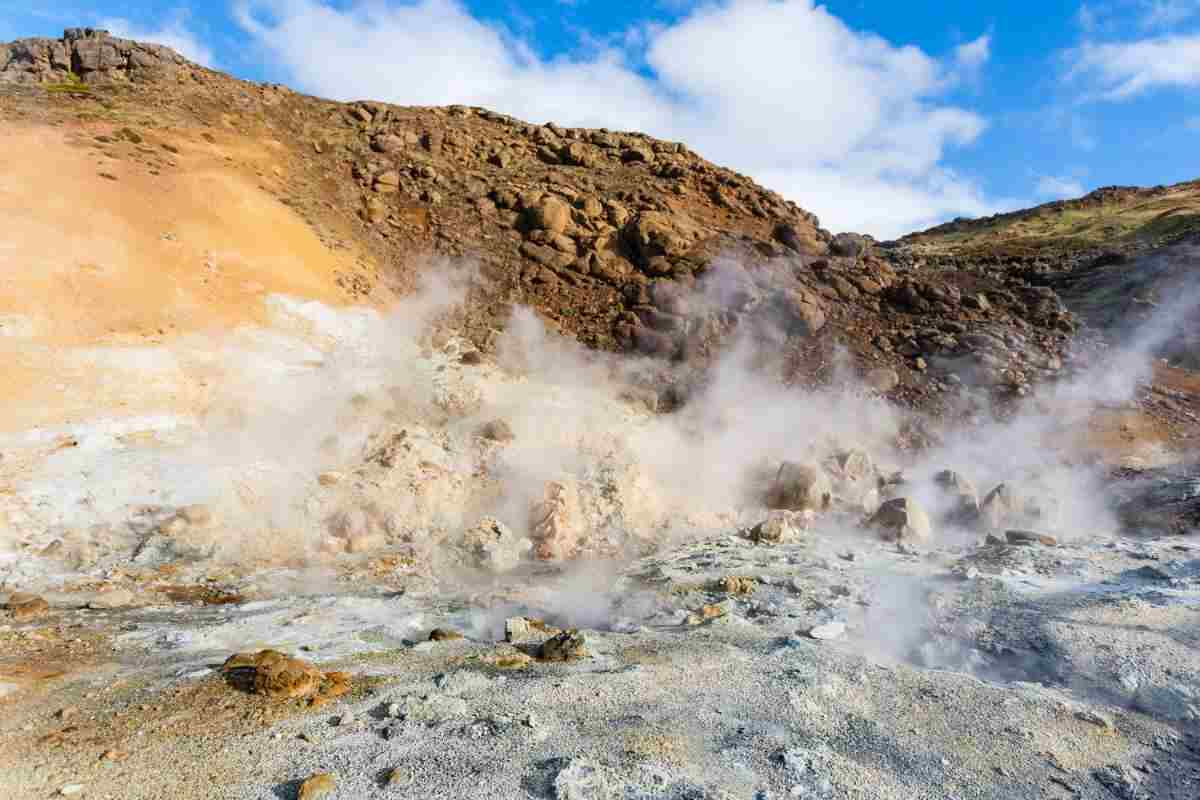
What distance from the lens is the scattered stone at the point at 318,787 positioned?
11.0ft

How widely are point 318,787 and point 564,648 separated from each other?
2.05 meters

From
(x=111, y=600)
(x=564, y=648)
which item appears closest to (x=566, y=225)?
(x=111, y=600)

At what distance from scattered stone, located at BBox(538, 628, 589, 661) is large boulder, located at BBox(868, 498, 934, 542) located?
4.58 m

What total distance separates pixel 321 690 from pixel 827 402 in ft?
32.1

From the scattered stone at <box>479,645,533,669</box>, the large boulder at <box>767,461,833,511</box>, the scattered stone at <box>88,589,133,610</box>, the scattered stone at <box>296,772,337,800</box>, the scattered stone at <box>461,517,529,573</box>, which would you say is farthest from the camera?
the large boulder at <box>767,461,833,511</box>

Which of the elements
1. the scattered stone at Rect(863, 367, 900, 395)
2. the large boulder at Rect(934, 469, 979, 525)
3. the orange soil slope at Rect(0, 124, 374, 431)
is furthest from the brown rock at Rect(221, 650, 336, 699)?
the scattered stone at Rect(863, 367, 900, 395)

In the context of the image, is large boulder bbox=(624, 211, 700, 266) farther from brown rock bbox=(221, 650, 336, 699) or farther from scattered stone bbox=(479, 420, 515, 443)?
brown rock bbox=(221, 650, 336, 699)

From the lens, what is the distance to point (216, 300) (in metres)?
10.9

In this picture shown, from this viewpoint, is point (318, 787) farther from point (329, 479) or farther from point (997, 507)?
point (997, 507)

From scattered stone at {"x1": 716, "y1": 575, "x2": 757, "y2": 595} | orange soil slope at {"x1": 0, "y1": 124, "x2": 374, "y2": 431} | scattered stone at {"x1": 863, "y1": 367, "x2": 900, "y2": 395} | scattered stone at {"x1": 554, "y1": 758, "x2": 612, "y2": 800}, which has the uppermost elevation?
orange soil slope at {"x1": 0, "y1": 124, "x2": 374, "y2": 431}

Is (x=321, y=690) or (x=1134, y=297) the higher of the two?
(x=1134, y=297)

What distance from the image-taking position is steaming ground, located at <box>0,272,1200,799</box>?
3.80 metres

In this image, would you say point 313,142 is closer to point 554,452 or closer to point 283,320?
point 283,320

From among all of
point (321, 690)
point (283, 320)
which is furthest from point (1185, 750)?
point (283, 320)
